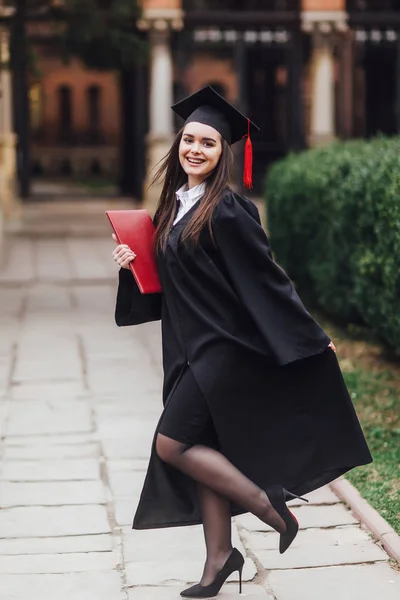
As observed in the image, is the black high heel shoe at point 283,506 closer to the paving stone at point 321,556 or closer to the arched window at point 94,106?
the paving stone at point 321,556

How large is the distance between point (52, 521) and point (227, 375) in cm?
153

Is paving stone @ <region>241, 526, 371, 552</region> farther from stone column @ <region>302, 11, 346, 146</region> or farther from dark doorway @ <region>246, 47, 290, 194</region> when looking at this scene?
dark doorway @ <region>246, 47, 290, 194</region>

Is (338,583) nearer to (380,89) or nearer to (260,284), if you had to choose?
(260,284)

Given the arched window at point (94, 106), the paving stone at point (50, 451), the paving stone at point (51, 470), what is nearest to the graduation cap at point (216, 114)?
the paving stone at point (51, 470)

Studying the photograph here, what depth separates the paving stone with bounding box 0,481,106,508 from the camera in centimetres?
518

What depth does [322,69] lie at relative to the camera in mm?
20672

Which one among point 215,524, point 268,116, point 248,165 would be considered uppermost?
point 268,116

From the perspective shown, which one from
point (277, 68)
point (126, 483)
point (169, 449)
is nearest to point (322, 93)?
point (277, 68)

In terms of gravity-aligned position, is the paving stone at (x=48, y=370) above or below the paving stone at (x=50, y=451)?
below

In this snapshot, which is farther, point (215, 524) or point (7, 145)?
point (7, 145)

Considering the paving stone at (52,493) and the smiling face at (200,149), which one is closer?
the smiling face at (200,149)

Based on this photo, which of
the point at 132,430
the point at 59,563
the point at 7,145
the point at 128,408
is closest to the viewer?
→ the point at 59,563

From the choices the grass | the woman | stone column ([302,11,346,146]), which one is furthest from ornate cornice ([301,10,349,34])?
the woman

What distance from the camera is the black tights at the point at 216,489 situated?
3.81 m
